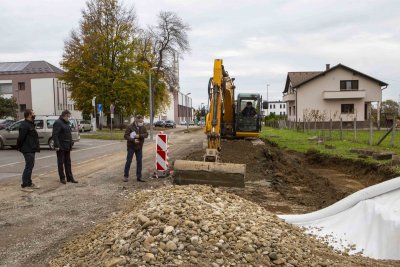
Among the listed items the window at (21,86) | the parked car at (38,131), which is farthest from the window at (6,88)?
the parked car at (38,131)

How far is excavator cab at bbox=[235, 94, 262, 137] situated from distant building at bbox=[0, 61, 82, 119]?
4571 centimetres

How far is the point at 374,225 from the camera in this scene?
6.20 metres

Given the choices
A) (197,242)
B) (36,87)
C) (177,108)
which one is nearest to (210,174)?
(197,242)

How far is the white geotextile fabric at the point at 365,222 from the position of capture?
18.8 feet

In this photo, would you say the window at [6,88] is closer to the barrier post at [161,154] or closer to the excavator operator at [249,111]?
the excavator operator at [249,111]

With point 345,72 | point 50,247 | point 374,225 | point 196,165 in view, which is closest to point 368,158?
point 196,165

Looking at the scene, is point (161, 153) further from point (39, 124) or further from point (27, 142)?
point (39, 124)

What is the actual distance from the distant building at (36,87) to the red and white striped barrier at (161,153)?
53995mm

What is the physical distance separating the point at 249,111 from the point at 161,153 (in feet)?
36.9

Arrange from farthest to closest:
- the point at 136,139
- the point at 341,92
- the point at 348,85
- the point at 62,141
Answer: the point at 348,85 < the point at 341,92 < the point at 136,139 < the point at 62,141

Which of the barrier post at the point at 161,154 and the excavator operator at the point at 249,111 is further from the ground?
the excavator operator at the point at 249,111

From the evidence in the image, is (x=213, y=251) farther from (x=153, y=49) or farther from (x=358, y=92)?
(x=153, y=49)

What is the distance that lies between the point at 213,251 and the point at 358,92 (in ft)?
163

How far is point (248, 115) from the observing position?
2275 cm
